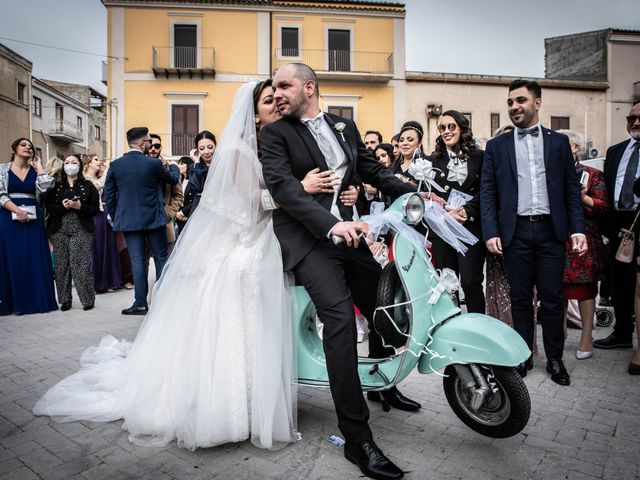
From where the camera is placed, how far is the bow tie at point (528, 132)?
145 inches

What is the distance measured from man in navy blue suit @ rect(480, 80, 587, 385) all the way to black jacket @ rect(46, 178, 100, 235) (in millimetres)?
5312

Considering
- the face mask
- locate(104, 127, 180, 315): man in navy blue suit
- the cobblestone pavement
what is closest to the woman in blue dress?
the face mask

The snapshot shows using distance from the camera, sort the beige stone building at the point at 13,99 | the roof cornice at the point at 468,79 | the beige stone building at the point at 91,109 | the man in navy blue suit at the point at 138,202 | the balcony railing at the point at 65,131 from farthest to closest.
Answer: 1. the beige stone building at the point at 91,109
2. the balcony railing at the point at 65,131
3. the beige stone building at the point at 13,99
4. the roof cornice at the point at 468,79
5. the man in navy blue suit at the point at 138,202

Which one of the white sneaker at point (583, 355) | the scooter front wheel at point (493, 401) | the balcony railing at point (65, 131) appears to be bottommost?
the white sneaker at point (583, 355)

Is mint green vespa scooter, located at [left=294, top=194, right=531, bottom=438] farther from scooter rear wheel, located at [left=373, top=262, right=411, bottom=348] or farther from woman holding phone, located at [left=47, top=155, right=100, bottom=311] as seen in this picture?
woman holding phone, located at [left=47, top=155, right=100, bottom=311]

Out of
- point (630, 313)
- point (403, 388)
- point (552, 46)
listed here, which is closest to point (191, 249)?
point (403, 388)

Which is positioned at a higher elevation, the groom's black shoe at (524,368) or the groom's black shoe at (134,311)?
the groom's black shoe at (134,311)

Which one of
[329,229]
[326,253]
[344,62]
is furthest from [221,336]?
[344,62]

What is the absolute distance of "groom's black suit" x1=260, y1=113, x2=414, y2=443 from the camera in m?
Answer: 2.43

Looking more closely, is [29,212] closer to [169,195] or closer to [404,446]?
[169,195]

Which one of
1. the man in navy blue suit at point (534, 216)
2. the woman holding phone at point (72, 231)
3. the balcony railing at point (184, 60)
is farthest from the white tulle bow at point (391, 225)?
the balcony railing at point (184, 60)

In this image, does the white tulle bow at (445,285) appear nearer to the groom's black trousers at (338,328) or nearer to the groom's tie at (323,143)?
the groom's black trousers at (338,328)

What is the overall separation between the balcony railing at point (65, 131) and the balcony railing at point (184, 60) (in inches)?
669

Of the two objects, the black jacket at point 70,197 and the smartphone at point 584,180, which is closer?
the smartphone at point 584,180
